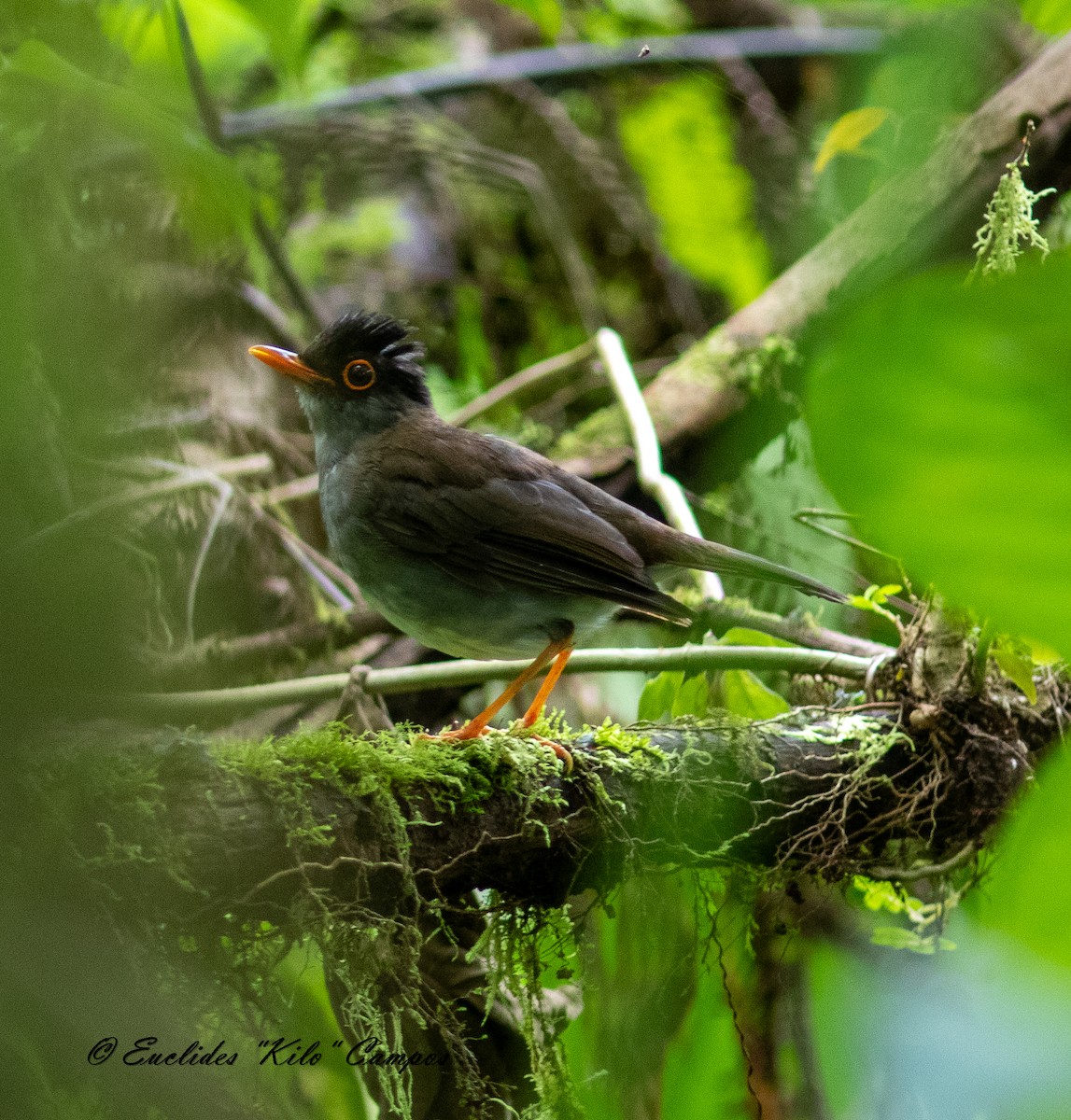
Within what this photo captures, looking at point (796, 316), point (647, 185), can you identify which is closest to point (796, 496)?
point (796, 316)

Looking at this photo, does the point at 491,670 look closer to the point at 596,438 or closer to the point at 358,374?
the point at 358,374

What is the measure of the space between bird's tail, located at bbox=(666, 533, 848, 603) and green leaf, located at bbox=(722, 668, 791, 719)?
0.32 m

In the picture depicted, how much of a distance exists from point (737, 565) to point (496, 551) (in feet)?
2.46

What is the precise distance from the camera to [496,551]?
326 centimetres

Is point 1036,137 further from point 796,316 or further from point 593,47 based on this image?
point 593,47

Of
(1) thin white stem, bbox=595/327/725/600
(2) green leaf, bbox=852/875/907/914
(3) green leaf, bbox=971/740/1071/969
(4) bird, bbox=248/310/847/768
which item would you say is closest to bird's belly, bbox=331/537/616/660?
(4) bird, bbox=248/310/847/768

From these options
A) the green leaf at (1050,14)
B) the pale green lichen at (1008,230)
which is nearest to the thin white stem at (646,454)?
the pale green lichen at (1008,230)

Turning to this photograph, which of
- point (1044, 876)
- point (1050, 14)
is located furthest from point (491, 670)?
point (1044, 876)

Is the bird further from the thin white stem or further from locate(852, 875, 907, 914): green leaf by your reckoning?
locate(852, 875, 907, 914): green leaf

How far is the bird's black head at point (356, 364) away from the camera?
12.2 feet

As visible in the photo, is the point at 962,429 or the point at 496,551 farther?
the point at 496,551

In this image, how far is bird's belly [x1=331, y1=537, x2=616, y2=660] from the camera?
321 centimetres

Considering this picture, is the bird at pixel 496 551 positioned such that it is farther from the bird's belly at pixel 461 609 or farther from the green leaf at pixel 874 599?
the green leaf at pixel 874 599

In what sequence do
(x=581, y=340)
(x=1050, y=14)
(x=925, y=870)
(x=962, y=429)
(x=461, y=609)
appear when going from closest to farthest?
(x=962, y=429) < (x=1050, y=14) < (x=925, y=870) < (x=461, y=609) < (x=581, y=340)
